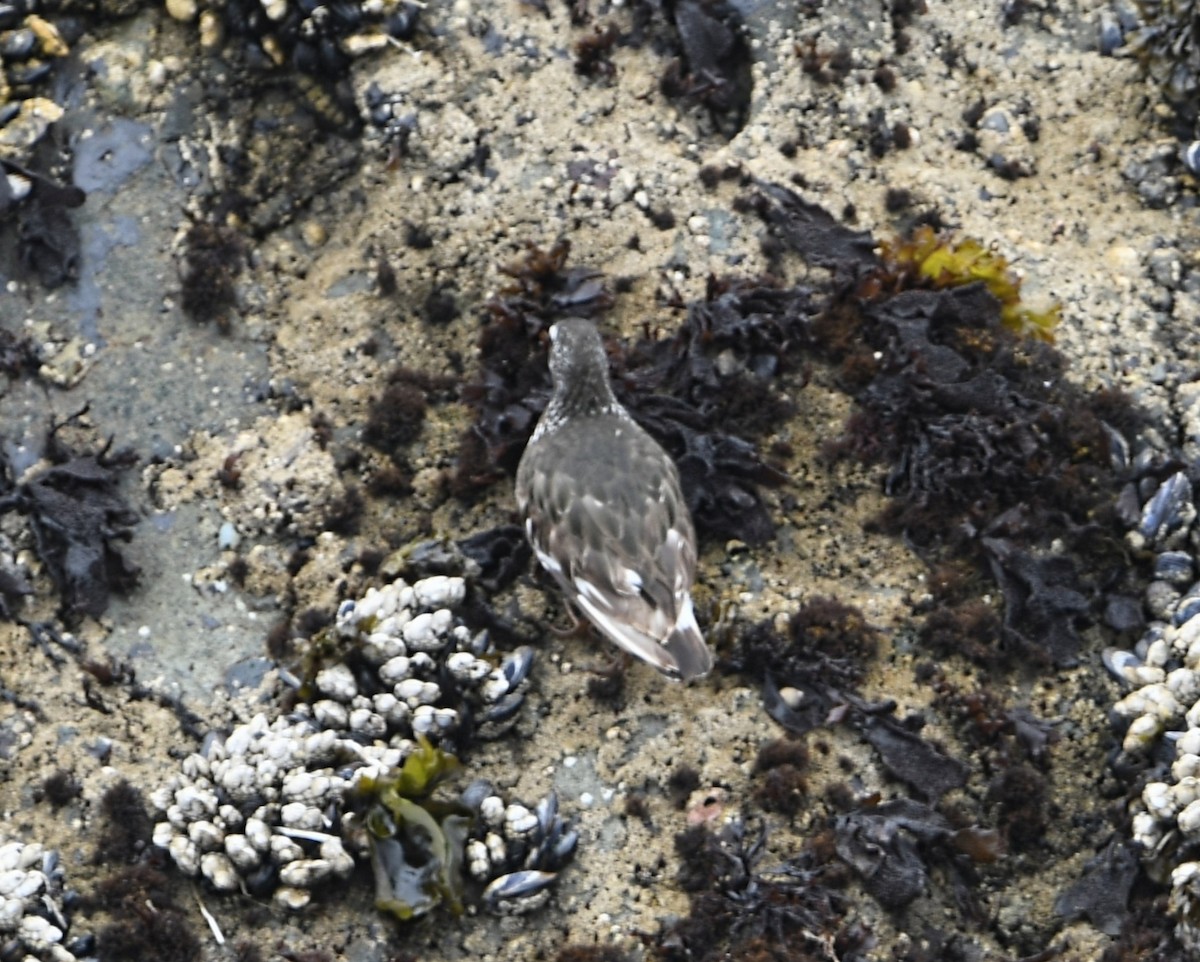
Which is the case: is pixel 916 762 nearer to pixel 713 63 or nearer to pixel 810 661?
pixel 810 661

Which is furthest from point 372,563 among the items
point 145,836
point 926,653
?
point 926,653

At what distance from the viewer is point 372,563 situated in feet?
27.1

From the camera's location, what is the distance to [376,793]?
7.36 m

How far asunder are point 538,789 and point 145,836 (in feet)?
5.28

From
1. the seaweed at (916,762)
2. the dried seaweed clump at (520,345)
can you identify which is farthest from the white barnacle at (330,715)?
the seaweed at (916,762)

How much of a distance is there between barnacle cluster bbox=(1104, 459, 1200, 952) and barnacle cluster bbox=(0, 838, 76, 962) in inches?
169

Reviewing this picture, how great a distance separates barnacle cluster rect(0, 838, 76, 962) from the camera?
22.9ft

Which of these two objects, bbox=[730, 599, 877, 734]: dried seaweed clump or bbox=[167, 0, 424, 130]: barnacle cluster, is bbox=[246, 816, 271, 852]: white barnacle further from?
bbox=[167, 0, 424, 130]: barnacle cluster

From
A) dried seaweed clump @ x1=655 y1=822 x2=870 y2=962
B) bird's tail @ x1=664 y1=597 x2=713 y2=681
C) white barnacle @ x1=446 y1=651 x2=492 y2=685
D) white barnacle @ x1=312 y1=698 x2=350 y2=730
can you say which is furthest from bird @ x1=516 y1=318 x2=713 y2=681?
white barnacle @ x1=312 y1=698 x2=350 y2=730

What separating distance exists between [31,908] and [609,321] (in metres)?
3.77

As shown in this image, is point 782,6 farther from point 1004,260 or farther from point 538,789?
point 538,789

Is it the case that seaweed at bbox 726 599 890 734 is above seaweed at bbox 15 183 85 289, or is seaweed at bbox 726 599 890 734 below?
below

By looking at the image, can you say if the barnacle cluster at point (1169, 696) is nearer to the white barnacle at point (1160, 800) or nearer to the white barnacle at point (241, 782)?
the white barnacle at point (1160, 800)

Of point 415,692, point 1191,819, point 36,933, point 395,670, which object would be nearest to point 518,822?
point 415,692
